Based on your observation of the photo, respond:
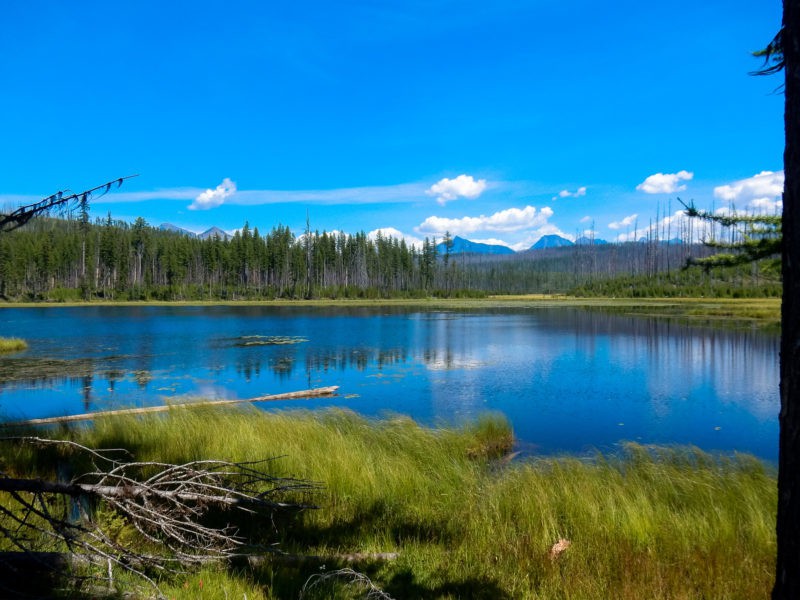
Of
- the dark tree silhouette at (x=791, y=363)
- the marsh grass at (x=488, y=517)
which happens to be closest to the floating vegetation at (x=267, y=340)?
the marsh grass at (x=488, y=517)

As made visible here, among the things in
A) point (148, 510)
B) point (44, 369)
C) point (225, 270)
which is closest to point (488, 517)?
point (148, 510)

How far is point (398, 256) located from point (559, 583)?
14734 centimetres

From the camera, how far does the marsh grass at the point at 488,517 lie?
15.9 feet

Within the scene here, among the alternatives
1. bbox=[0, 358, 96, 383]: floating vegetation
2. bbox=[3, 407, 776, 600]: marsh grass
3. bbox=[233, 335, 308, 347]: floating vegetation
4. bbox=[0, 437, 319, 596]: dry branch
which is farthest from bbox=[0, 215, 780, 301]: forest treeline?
bbox=[0, 437, 319, 596]: dry branch

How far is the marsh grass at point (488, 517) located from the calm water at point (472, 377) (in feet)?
13.3

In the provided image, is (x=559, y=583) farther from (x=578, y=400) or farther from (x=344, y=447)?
(x=578, y=400)

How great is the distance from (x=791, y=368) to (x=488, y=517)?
14.8 feet

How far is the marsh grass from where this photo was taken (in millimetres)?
4836

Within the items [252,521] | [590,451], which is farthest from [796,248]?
[590,451]

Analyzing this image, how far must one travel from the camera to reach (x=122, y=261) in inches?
4532

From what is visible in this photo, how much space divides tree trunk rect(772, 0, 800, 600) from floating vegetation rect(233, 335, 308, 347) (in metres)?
31.9

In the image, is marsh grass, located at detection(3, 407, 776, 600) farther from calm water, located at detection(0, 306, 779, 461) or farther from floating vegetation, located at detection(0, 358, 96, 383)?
floating vegetation, located at detection(0, 358, 96, 383)

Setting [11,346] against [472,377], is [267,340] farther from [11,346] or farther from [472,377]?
[472,377]

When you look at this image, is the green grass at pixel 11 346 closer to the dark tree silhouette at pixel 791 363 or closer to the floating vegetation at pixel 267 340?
the floating vegetation at pixel 267 340
